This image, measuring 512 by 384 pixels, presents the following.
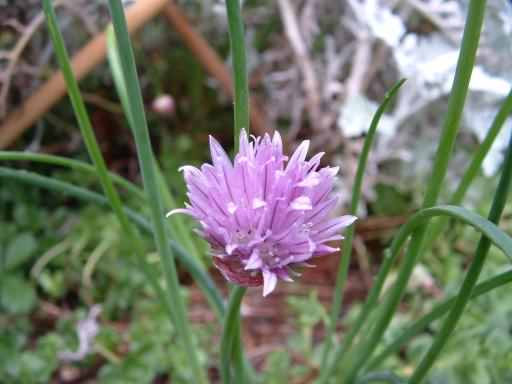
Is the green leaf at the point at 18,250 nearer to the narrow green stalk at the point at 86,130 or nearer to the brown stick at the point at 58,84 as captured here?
the brown stick at the point at 58,84

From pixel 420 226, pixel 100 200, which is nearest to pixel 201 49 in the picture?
pixel 100 200

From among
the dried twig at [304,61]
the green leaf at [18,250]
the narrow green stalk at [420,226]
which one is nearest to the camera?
the narrow green stalk at [420,226]

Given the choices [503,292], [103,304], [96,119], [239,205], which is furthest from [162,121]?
[239,205]

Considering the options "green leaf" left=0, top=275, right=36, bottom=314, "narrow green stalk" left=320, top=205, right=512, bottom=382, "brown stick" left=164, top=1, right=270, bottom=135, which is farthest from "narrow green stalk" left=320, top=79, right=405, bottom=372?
"brown stick" left=164, top=1, right=270, bottom=135

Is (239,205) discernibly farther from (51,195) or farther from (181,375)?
(51,195)

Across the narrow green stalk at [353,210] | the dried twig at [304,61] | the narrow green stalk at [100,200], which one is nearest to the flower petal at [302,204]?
the narrow green stalk at [353,210]

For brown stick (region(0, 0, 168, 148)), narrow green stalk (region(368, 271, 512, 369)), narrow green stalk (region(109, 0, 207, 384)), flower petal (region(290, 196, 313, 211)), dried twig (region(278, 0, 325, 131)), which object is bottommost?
narrow green stalk (region(368, 271, 512, 369))

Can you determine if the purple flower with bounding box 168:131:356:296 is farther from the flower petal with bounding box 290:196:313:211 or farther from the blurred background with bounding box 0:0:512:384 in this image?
the blurred background with bounding box 0:0:512:384
